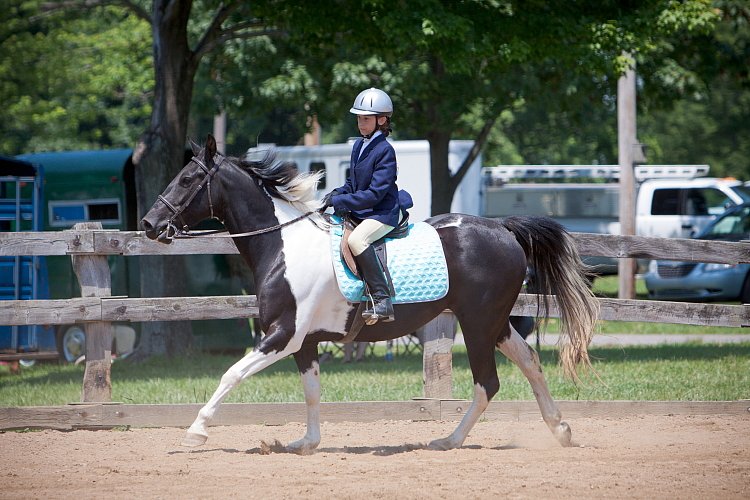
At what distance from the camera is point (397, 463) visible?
279 inches

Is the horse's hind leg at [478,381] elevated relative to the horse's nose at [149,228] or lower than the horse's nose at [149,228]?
lower

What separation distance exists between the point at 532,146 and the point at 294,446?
37689mm

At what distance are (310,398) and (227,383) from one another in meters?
0.73

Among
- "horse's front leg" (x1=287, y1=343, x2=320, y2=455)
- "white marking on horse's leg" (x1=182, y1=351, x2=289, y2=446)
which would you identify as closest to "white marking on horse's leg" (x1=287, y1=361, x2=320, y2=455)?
"horse's front leg" (x1=287, y1=343, x2=320, y2=455)

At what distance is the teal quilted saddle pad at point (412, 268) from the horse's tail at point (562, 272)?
2.72 ft

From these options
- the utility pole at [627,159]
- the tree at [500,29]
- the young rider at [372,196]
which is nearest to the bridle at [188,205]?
the young rider at [372,196]

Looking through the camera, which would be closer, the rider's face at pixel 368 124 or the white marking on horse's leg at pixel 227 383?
the white marking on horse's leg at pixel 227 383

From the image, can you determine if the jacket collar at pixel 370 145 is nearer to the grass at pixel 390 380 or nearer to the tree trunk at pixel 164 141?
the grass at pixel 390 380

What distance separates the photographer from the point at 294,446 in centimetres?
760

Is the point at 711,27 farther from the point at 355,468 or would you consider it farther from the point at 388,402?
the point at 355,468

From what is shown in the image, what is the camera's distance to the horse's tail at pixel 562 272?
26.6 ft

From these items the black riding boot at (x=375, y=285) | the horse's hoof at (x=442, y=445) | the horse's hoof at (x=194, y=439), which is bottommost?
the horse's hoof at (x=442, y=445)

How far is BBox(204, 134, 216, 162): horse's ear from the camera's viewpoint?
7.63m

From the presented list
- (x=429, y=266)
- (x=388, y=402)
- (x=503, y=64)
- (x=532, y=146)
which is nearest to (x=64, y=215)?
(x=503, y=64)
